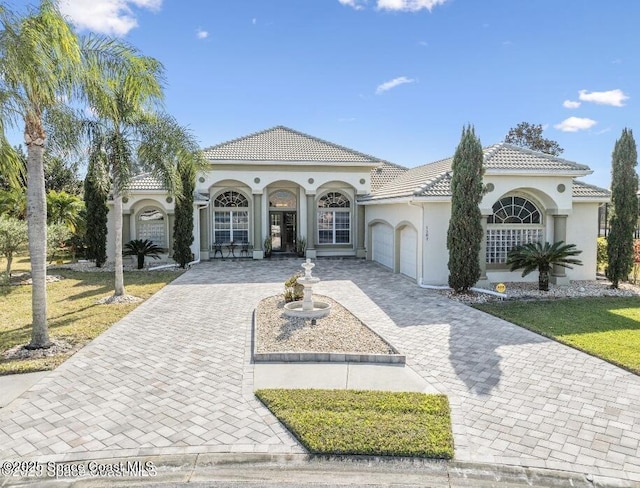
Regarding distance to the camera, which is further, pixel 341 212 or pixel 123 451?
pixel 341 212

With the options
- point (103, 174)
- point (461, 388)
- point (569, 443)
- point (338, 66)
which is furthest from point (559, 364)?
point (338, 66)

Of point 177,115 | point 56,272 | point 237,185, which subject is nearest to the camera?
point 177,115

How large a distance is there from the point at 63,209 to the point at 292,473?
Result: 25368 millimetres

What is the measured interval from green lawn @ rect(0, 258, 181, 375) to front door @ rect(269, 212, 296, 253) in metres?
7.98

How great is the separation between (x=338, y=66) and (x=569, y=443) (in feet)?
59.4

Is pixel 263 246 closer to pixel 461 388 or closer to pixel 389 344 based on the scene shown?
pixel 389 344

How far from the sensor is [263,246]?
24.3 meters

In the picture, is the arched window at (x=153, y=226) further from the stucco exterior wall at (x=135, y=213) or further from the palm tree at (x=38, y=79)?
the palm tree at (x=38, y=79)

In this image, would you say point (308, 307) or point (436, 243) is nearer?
point (308, 307)

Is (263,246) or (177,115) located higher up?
(177,115)

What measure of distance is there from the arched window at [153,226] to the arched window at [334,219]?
9079 millimetres

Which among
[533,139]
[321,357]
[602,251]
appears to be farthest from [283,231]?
[533,139]

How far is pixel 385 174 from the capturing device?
28250 millimetres

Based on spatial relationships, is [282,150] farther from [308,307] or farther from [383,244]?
[308,307]
